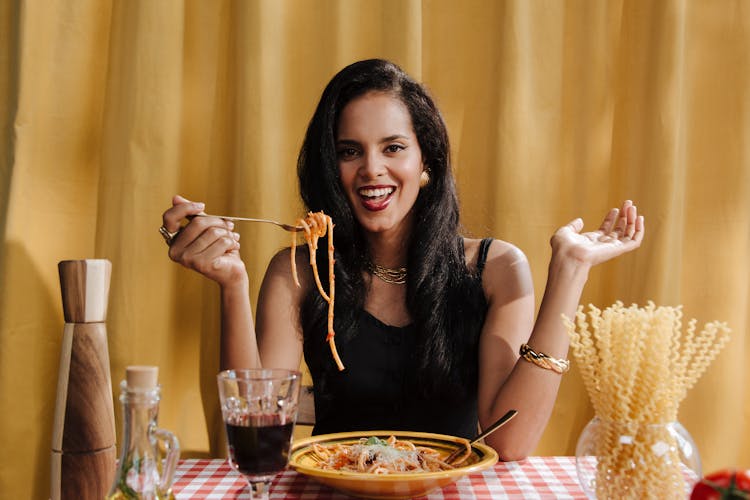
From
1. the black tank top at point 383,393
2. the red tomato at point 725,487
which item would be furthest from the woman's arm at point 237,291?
the red tomato at point 725,487

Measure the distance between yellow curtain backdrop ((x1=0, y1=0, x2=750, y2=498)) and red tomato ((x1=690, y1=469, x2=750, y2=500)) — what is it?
4.69 ft

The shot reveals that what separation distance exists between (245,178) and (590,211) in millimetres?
1085

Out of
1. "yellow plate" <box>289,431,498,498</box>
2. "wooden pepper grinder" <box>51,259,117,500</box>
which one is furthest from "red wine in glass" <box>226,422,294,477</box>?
"wooden pepper grinder" <box>51,259,117,500</box>

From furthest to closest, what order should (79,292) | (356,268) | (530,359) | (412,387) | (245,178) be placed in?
1. (245,178)
2. (356,268)
3. (412,387)
4. (530,359)
5. (79,292)

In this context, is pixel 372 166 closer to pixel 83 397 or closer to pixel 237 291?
pixel 237 291

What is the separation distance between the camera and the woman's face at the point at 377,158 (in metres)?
1.85

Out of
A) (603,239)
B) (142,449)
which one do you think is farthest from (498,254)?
(142,449)

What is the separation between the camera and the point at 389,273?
199cm

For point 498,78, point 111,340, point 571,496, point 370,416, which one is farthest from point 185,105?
point 571,496

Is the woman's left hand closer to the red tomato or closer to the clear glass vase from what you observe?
the clear glass vase

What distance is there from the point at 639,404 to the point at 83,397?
0.76 m

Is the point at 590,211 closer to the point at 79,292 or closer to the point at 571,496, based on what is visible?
the point at 571,496

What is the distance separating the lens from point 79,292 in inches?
40.3

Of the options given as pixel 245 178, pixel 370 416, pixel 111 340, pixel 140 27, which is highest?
pixel 140 27
